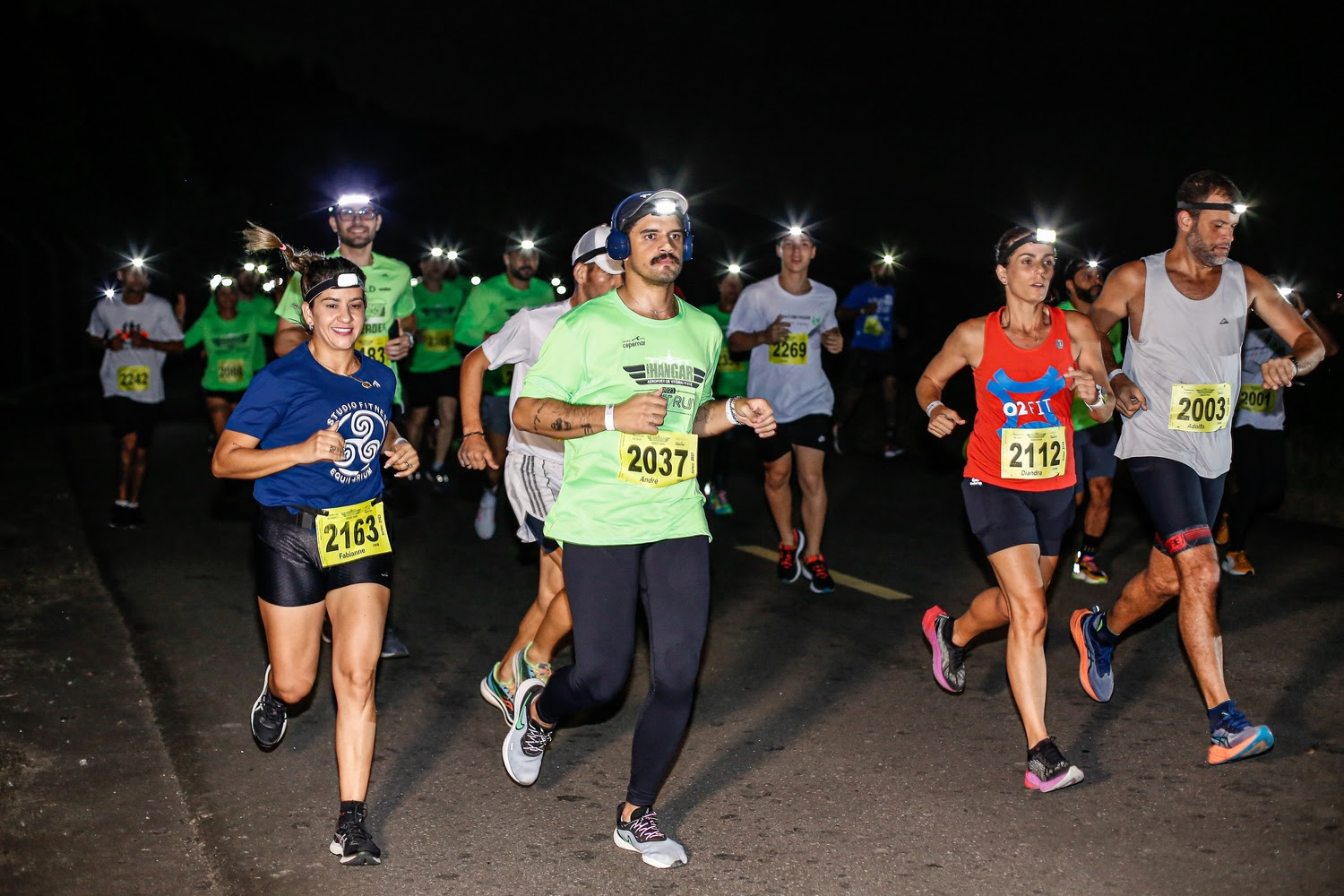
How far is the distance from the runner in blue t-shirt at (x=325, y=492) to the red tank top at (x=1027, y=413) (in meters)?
2.24

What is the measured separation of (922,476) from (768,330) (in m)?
5.60

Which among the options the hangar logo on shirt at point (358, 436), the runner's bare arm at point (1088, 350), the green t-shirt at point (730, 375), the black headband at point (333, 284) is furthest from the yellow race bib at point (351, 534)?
the green t-shirt at point (730, 375)

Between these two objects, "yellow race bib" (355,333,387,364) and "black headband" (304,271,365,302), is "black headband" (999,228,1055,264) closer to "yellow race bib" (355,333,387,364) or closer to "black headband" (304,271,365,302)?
"black headband" (304,271,365,302)

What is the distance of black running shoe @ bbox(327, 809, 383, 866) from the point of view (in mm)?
4395

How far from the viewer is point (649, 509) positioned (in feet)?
14.9

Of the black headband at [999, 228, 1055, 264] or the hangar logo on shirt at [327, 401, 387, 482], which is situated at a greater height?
the black headband at [999, 228, 1055, 264]

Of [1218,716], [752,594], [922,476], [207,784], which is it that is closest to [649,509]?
[207,784]

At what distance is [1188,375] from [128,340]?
328 inches

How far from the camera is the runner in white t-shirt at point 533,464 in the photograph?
19.0 ft

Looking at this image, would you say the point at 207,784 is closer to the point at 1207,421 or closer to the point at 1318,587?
the point at 1207,421

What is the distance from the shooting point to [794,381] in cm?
862

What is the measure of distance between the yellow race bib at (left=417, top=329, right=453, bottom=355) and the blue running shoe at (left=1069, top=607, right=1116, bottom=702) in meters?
7.85

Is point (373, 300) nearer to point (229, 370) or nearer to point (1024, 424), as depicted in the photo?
point (1024, 424)

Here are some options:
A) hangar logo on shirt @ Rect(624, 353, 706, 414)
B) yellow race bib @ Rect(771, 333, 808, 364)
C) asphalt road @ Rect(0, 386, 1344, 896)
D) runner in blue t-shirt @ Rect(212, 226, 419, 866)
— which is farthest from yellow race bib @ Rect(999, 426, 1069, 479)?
yellow race bib @ Rect(771, 333, 808, 364)
